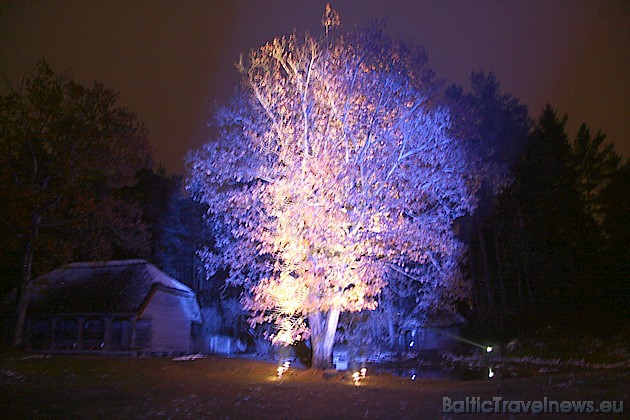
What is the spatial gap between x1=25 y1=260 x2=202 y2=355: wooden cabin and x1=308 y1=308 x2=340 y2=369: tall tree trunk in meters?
14.9

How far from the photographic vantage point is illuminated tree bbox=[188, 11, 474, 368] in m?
18.8

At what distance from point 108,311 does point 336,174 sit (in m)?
21.0

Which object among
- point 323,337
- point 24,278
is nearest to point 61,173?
point 24,278

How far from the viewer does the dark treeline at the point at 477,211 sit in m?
30.2

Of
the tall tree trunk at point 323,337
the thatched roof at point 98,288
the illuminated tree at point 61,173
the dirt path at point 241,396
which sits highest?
the illuminated tree at point 61,173

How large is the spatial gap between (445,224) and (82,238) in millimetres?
24034

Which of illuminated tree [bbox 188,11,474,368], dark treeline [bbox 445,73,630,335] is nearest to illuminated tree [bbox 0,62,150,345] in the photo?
illuminated tree [bbox 188,11,474,368]

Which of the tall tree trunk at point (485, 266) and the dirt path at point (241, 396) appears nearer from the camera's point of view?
the dirt path at point (241, 396)

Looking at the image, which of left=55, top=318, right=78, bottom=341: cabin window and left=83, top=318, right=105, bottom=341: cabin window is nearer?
left=83, top=318, right=105, bottom=341: cabin window

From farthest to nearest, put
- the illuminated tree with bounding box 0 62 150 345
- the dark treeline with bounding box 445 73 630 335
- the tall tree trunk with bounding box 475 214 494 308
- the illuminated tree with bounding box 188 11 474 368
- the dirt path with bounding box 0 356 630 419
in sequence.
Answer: the tall tree trunk with bounding box 475 214 494 308
the dark treeline with bounding box 445 73 630 335
the illuminated tree with bounding box 0 62 150 345
the illuminated tree with bounding box 188 11 474 368
the dirt path with bounding box 0 356 630 419

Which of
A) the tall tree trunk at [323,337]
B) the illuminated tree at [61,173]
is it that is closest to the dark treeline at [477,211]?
the illuminated tree at [61,173]

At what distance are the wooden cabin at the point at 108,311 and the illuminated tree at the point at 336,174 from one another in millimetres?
15101

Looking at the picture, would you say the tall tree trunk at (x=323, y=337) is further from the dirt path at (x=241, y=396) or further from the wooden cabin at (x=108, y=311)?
the wooden cabin at (x=108, y=311)

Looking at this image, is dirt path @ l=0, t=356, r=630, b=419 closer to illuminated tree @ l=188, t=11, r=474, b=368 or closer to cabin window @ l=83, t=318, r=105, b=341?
illuminated tree @ l=188, t=11, r=474, b=368
